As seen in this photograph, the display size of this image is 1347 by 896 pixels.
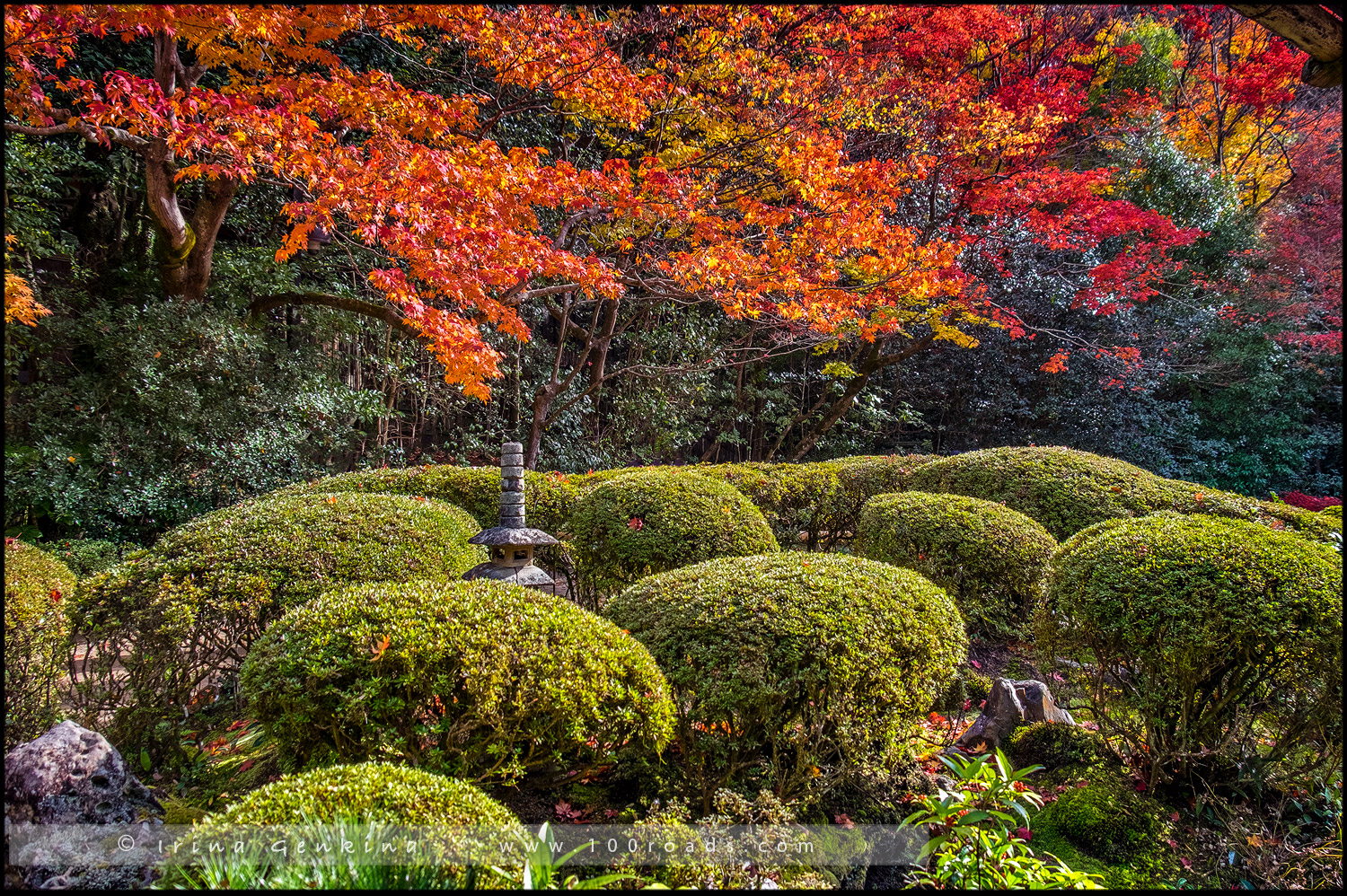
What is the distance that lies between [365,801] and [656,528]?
255 centimetres

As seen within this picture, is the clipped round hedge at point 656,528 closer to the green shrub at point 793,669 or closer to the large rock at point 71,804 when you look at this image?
the green shrub at point 793,669

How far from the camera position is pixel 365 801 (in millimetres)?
1593

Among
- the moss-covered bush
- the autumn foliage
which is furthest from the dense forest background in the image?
the moss-covered bush

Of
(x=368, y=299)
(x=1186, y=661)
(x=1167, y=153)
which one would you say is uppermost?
(x=1167, y=153)

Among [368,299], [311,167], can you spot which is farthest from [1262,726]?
[368,299]

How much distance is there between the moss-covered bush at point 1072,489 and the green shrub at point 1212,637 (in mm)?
1766

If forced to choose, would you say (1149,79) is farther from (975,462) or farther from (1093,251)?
(975,462)

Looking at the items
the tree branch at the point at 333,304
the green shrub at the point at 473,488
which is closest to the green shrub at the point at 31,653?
the green shrub at the point at 473,488

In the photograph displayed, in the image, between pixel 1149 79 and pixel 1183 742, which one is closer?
pixel 1183 742

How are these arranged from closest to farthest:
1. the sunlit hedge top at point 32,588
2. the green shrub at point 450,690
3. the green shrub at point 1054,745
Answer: the green shrub at point 450,690 < the sunlit hedge top at point 32,588 < the green shrub at point 1054,745

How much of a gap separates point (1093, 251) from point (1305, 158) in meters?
6.42

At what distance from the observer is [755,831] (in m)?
2.04

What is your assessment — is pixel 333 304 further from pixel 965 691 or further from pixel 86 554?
pixel 965 691

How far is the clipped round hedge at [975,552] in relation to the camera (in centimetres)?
405
